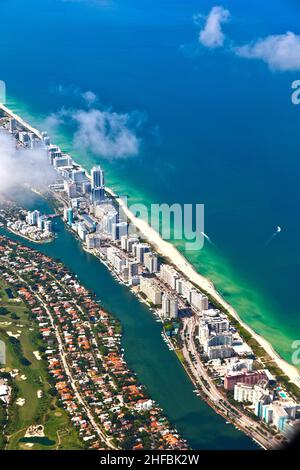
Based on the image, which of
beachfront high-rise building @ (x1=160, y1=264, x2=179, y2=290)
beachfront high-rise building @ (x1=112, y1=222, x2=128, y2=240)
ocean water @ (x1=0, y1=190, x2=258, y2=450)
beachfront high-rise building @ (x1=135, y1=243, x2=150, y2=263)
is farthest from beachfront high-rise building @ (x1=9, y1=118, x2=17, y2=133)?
beachfront high-rise building @ (x1=160, y1=264, x2=179, y2=290)

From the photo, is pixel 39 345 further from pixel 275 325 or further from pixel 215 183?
pixel 215 183

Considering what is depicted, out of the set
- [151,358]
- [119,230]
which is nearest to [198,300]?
[151,358]

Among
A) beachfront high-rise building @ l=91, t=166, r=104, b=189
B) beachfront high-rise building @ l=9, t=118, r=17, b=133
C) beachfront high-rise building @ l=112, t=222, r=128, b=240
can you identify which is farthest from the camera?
beachfront high-rise building @ l=9, t=118, r=17, b=133

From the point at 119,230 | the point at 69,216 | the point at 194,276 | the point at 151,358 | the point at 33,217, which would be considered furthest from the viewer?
the point at 69,216

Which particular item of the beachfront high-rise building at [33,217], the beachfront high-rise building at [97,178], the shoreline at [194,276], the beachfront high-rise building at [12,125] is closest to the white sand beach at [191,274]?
the shoreline at [194,276]

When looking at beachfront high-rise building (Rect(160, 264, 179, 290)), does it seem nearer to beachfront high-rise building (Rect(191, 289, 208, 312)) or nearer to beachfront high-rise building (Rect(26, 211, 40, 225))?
beachfront high-rise building (Rect(191, 289, 208, 312))

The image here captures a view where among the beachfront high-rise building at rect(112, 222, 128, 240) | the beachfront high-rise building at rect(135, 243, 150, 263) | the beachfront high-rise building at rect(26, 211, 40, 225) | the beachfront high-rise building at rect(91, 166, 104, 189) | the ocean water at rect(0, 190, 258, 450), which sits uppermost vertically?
the beachfront high-rise building at rect(91, 166, 104, 189)

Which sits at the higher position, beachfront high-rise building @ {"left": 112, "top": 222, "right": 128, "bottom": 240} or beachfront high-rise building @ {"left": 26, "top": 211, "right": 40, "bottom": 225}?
beachfront high-rise building @ {"left": 26, "top": 211, "right": 40, "bottom": 225}

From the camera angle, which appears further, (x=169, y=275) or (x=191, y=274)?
(x=191, y=274)

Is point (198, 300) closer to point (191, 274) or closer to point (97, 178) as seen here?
point (191, 274)

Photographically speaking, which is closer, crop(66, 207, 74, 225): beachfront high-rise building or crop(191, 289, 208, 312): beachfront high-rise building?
crop(191, 289, 208, 312): beachfront high-rise building
